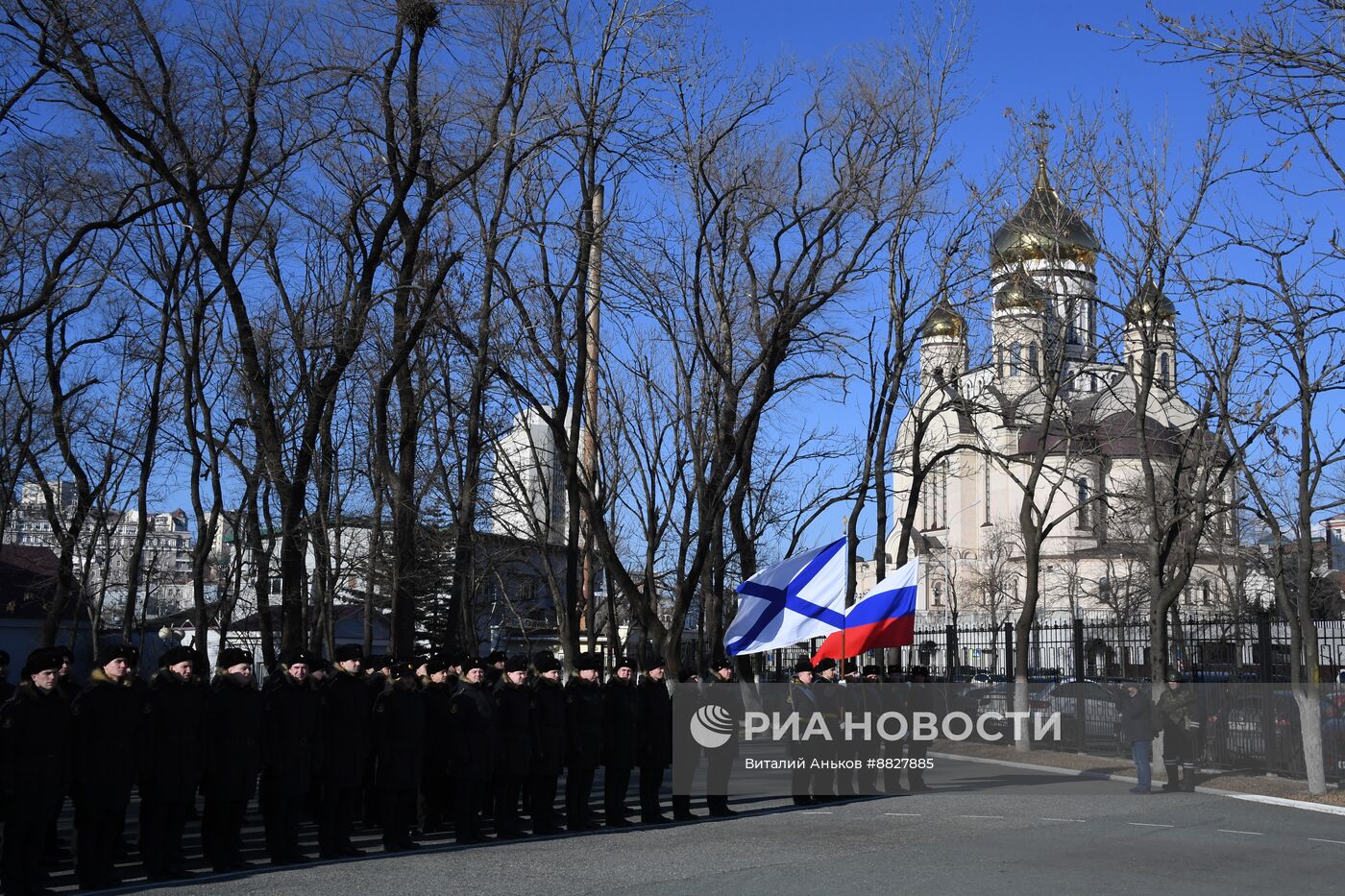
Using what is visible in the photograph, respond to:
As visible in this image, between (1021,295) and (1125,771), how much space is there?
27.5 ft

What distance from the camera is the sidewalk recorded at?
18.5 meters

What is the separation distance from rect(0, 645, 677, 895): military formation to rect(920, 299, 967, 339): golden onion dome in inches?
506

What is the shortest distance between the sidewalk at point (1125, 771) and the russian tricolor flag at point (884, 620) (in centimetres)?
455

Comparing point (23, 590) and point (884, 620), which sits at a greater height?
point (23, 590)

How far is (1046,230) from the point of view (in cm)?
2238

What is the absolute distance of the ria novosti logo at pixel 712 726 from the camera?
16109mm

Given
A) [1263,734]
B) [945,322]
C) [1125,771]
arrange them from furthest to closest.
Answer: [945,322] < [1125,771] < [1263,734]

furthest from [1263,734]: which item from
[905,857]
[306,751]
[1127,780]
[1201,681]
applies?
[306,751]

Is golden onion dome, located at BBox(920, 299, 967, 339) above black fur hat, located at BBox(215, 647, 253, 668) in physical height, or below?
above

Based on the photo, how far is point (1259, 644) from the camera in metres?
21.7

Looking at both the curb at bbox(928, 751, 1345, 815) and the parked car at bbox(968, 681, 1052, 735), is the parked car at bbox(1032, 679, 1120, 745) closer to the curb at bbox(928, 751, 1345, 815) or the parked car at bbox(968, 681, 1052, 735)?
the parked car at bbox(968, 681, 1052, 735)

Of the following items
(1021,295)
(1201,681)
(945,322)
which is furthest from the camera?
(945,322)

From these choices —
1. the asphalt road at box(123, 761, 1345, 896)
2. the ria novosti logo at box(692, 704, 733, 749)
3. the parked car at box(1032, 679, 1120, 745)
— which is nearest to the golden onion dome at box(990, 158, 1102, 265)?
the parked car at box(1032, 679, 1120, 745)

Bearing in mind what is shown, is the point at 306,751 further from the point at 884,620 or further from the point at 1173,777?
the point at 1173,777
